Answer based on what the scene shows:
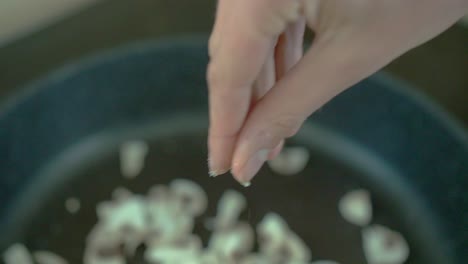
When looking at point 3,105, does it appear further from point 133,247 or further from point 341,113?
point 341,113

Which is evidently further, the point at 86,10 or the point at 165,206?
the point at 86,10

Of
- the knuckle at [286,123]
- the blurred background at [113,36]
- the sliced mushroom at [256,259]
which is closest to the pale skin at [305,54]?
the knuckle at [286,123]

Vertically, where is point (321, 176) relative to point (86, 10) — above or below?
below

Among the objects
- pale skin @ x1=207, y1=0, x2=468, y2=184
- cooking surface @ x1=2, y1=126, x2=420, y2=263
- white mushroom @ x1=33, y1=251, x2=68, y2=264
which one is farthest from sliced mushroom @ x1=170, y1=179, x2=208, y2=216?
pale skin @ x1=207, y1=0, x2=468, y2=184

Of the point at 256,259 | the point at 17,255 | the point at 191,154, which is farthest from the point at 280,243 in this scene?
the point at 17,255

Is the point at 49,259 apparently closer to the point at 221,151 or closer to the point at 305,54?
the point at 221,151


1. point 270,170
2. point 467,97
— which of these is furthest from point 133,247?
point 467,97
